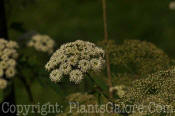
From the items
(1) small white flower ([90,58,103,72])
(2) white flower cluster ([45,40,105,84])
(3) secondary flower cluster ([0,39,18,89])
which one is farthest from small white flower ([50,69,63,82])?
(3) secondary flower cluster ([0,39,18,89])

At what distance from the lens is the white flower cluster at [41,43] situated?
5811 mm

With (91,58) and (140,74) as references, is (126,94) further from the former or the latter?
(140,74)

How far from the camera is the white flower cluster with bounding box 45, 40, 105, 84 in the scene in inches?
121

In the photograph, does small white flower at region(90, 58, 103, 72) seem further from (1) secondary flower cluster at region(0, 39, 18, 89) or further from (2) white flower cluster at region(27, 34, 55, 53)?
(2) white flower cluster at region(27, 34, 55, 53)

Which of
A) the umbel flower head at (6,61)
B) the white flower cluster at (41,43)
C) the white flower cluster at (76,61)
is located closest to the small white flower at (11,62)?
the umbel flower head at (6,61)

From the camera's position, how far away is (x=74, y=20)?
34.5 feet

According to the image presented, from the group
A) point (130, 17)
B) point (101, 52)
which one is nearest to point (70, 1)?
point (130, 17)

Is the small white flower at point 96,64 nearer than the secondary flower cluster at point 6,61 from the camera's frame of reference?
Yes

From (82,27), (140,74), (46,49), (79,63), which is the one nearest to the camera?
(79,63)

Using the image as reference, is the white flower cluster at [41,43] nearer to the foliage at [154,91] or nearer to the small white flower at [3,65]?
the small white flower at [3,65]

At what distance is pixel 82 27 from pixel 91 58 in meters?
6.95

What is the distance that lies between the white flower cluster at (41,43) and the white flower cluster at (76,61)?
260 centimetres

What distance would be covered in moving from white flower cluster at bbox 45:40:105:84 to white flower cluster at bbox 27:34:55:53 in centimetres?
260

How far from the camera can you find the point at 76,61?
3096mm
